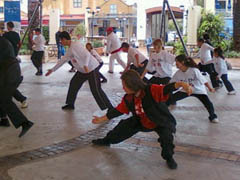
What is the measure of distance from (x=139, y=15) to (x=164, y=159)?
27072mm

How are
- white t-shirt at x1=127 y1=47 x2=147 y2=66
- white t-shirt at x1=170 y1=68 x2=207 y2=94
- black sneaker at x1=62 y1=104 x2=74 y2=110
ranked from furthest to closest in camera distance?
white t-shirt at x1=127 y1=47 x2=147 y2=66 < black sneaker at x1=62 y1=104 x2=74 y2=110 < white t-shirt at x1=170 y1=68 x2=207 y2=94

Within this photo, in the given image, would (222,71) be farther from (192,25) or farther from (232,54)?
(192,25)

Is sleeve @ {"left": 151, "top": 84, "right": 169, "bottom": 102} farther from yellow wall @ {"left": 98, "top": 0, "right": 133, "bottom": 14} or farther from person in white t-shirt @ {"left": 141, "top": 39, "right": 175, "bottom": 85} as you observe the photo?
yellow wall @ {"left": 98, "top": 0, "right": 133, "bottom": 14}

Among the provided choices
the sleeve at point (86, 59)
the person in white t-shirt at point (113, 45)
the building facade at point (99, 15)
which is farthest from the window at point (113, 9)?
the sleeve at point (86, 59)

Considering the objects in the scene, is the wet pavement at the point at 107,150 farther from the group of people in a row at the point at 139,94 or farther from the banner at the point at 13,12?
the banner at the point at 13,12

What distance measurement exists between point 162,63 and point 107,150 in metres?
3.14

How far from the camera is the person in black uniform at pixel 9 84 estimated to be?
509 centimetres

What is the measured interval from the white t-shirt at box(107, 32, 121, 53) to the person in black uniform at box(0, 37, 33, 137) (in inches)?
297

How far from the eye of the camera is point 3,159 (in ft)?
14.6

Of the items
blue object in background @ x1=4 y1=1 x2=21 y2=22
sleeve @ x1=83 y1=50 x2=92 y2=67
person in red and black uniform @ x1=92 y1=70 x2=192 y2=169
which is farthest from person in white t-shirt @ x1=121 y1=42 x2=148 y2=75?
blue object in background @ x1=4 y1=1 x2=21 y2=22

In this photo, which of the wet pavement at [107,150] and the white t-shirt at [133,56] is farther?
the white t-shirt at [133,56]

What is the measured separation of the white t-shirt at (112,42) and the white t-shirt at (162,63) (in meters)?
5.35

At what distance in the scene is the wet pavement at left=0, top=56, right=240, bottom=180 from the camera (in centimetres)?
404

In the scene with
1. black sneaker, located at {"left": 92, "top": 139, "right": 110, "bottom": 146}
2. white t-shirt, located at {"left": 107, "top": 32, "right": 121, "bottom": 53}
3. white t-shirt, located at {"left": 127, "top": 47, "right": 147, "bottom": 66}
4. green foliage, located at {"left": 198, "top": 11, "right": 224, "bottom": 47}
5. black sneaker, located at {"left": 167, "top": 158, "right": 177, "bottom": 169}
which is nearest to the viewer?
black sneaker, located at {"left": 167, "top": 158, "right": 177, "bottom": 169}
